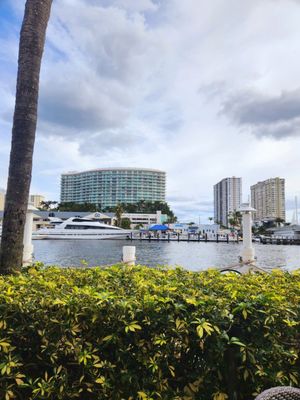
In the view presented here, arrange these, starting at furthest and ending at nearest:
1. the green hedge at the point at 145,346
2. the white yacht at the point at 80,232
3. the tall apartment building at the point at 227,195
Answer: the tall apartment building at the point at 227,195
the white yacht at the point at 80,232
the green hedge at the point at 145,346

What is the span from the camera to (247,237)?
8.82 metres

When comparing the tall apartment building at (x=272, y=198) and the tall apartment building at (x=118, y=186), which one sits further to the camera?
the tall apartment building at (x=272, y=198)

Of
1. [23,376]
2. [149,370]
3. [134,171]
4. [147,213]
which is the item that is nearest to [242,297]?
[149,370]

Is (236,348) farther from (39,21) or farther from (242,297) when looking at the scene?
(39,21)

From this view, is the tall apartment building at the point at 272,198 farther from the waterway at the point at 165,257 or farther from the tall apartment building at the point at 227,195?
the waterway at the point at 165,257

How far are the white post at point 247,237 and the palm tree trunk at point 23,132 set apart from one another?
659cm

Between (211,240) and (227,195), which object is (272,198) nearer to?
(227,195)

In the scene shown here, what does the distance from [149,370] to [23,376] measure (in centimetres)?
83

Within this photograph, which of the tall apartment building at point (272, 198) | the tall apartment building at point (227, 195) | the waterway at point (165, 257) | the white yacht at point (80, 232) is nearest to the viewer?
the waterway at point (165, 257)

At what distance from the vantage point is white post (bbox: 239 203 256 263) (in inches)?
335

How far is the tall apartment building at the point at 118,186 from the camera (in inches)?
5625

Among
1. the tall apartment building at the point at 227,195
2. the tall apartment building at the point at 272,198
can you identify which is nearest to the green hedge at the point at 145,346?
the tall apartment building at the point at 227,195

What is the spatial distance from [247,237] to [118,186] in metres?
136

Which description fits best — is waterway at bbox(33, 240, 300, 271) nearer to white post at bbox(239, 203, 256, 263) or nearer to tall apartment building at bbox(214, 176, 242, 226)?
white post at bbox(239, 203, 256, 263)
